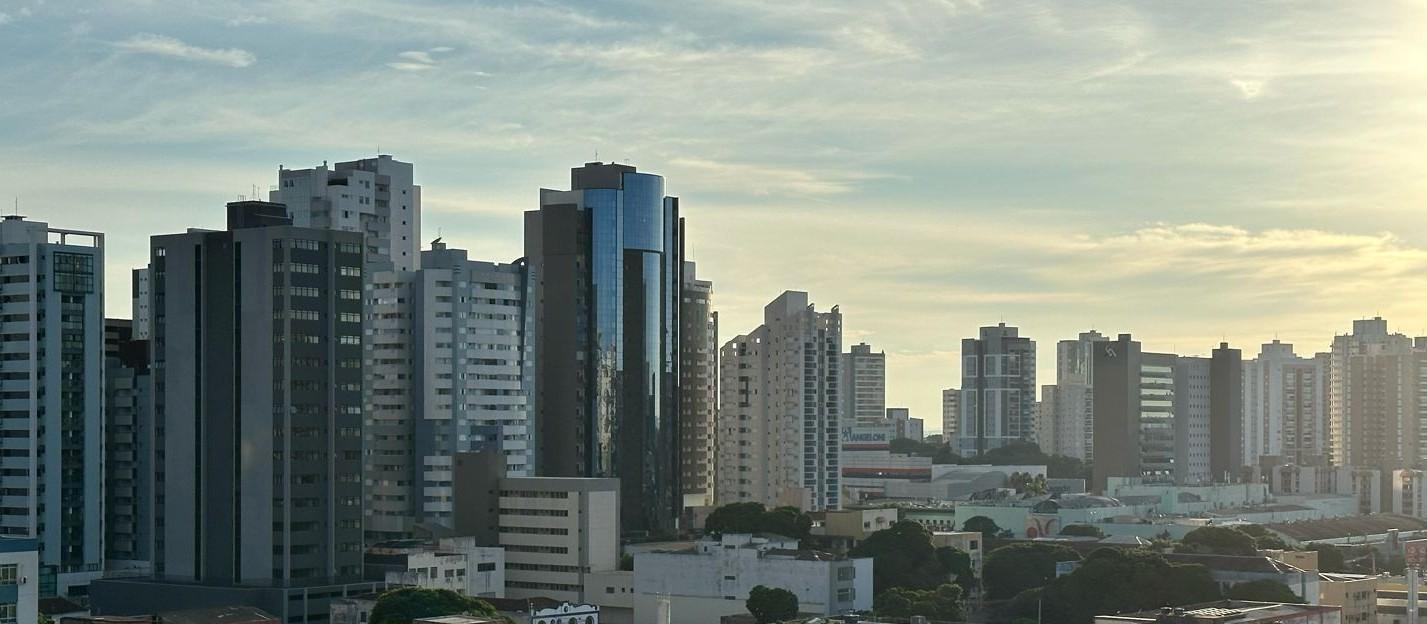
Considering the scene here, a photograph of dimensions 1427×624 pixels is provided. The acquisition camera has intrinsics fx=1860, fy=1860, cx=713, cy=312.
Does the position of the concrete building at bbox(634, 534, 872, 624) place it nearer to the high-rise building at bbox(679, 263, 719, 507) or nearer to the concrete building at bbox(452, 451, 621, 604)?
the concrete building at bbox(452, 451, 621, 604)

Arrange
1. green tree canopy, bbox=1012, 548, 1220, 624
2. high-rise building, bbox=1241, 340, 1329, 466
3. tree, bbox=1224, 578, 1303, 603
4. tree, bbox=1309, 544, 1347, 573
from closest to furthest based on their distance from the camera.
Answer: tree, bbox=1224, 578, 1303, 603, green tree canopy, bbox=1012, 548, 1220, 624, tree, bbox=1309, 544, 1347, 573, high-rise building, bbox=1241, 340, 1329, 466

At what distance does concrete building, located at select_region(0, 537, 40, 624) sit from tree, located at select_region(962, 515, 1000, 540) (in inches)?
2664

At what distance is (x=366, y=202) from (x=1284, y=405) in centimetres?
10155

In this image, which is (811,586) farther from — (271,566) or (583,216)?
(583,216)

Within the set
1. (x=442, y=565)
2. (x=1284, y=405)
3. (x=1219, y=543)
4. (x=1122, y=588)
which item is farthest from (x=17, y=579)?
(x=1284, y=405)

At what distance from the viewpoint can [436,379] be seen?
90.4 m

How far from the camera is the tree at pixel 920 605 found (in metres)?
69.9

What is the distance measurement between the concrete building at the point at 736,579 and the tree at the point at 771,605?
5.53 feet

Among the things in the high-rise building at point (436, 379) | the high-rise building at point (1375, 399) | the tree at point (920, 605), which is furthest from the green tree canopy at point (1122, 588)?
→ the high-rise building at point (1375, 399)

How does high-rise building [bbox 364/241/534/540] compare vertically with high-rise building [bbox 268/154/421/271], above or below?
below

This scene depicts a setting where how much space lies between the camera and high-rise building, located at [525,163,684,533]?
98875mm

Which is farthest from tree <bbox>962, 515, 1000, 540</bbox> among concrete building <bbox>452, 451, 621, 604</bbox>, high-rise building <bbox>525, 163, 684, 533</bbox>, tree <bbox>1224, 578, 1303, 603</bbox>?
tree <bbox>1224, 578, 1303, 603</bbox>

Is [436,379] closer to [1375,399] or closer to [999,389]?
[1375,399]

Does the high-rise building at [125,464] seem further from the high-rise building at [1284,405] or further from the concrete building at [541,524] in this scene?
the high-rise building at [1284,405]
